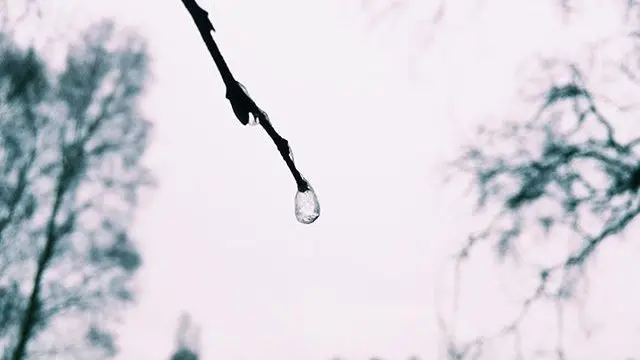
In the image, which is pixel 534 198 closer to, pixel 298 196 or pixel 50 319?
pixel 298 196

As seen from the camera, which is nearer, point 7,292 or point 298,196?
point 298,196

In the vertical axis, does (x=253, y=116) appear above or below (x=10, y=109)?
below

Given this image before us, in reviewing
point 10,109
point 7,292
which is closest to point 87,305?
point 7,292

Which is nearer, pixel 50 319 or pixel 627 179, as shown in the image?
pixel 627 179

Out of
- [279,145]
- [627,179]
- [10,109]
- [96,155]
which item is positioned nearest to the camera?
[279,145]

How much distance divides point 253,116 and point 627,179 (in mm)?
4618

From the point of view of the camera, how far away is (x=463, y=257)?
15.2 ft

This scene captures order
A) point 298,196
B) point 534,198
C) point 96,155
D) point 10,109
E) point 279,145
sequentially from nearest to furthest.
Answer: point 279,145, point 298,196, point 534,198, point 10,109, point 96,155

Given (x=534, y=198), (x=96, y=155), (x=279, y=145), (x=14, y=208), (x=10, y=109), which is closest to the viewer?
(x=279, y=145)

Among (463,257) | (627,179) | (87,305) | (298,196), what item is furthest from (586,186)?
(87,305)

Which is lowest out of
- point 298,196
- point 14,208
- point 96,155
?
point 298,196

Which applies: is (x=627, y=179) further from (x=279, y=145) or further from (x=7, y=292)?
(x=7, y=292)

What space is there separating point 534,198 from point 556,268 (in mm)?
634

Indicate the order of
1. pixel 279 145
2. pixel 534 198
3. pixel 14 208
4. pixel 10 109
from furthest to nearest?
pixel 14 208 < pixel 10 109 < pixel 534 198 < pixel 279 145
